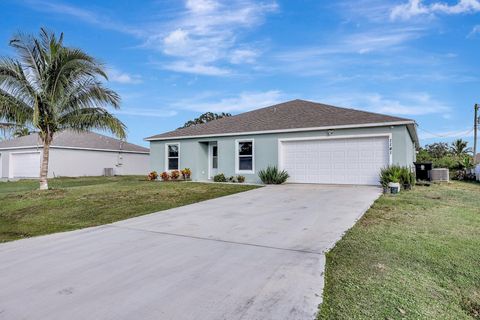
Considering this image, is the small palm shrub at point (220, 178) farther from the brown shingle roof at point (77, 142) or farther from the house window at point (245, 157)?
the brown shingle roof at point (77, 142)

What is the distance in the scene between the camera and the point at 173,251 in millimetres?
4594

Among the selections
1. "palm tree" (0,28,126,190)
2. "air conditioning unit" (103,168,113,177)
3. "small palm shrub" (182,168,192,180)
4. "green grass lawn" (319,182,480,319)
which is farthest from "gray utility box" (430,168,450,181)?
"air conditioning unit" (103,168,113,177)

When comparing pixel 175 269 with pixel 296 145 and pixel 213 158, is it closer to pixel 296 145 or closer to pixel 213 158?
pixel 296 145

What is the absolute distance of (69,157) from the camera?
995 inches

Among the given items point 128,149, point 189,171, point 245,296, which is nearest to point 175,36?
point 189,171

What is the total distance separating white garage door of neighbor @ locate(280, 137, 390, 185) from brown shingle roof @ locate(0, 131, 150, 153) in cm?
1935

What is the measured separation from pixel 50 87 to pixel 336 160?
12650 mm

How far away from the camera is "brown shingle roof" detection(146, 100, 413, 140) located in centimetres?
1385

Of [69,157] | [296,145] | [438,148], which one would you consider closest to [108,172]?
[69,157]

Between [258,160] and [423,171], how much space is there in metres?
9.53

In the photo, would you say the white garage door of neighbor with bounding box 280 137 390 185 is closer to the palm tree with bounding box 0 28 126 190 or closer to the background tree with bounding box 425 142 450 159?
the palm tree with bounding box 0 28 126 190

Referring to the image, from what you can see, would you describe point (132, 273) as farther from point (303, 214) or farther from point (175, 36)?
point (175, 36)

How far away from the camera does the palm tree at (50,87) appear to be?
1160cm

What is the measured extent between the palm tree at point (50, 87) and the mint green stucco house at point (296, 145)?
5.66 metres
